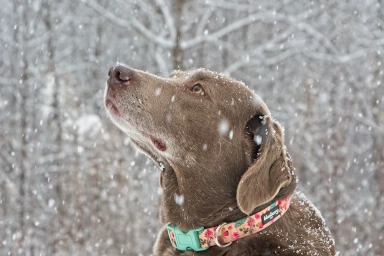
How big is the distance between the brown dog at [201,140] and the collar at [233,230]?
43 mm

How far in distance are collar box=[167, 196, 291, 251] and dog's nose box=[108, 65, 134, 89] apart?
1.02 meters

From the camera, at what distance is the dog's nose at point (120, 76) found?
2.96 metres

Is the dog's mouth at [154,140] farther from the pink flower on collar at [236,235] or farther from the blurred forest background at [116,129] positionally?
the blurred forest background at [116,129]

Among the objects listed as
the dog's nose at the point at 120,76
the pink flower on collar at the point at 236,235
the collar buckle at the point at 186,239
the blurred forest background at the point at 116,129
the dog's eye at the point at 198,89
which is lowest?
the blurred forest background at the point at 116,129

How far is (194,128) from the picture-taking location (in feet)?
10.1

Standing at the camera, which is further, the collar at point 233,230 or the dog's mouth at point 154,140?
the dog's mouth at point 154,140

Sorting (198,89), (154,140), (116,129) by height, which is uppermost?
(198,89)

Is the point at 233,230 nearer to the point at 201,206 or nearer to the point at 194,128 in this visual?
the point at 201,206

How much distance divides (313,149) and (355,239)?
213 cm

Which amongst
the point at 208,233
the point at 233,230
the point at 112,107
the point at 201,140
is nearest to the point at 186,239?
the point at 208,233

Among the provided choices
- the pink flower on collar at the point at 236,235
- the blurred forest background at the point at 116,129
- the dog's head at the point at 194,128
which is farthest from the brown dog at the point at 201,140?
the blurred forest background at the point at 116,129

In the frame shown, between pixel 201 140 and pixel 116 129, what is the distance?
24.9ft

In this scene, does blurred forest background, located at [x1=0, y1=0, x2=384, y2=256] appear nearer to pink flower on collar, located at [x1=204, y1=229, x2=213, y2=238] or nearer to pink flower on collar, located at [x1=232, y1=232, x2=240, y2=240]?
pink flower on collar, located at [x1=204, y1=229, x2=213, y2=238]

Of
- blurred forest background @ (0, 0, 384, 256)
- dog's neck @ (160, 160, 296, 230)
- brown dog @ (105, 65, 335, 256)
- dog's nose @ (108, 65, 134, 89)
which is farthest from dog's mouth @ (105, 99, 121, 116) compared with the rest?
blurred forest background @ (0, 0, 384, 256)
